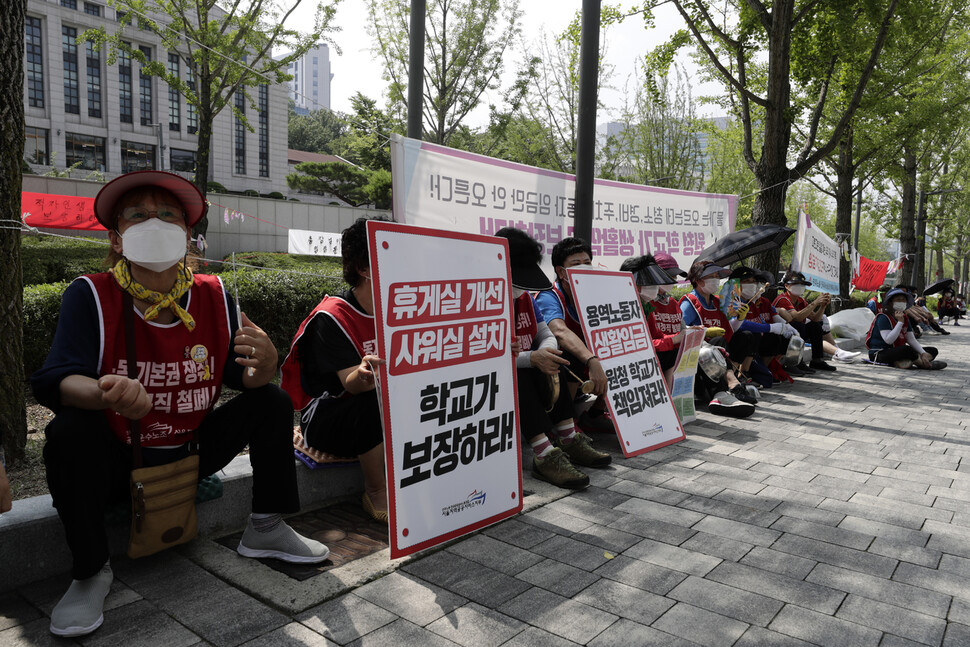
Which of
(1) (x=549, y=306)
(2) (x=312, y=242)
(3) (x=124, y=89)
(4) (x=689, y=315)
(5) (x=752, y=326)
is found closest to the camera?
(1) (x=549, y=306)

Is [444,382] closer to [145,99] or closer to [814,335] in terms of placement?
[814,335]

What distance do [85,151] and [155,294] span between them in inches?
2127

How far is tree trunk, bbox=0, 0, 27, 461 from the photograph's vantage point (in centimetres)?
346

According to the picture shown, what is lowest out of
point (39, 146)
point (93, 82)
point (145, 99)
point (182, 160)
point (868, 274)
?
point (868, 274)

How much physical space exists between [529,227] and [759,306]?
3.60 metres

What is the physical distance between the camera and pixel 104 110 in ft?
157

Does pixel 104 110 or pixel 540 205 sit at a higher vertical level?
pixel 104 110

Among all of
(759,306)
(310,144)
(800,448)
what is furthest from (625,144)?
(310,144)

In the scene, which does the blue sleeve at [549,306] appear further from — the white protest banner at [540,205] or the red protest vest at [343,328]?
the red protest vest at [343,328]

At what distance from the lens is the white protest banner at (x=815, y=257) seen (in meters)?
9.53

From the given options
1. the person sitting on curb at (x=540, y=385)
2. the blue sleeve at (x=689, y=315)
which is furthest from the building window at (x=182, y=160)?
the person sitting on curb at (x=540, y=385)

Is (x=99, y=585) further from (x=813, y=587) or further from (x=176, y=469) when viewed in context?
(x=813, y=587)

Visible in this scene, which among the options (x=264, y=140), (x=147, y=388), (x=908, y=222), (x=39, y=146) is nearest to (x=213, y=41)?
(x=147, y=388)

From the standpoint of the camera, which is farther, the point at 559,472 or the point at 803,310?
the point at 803,310
